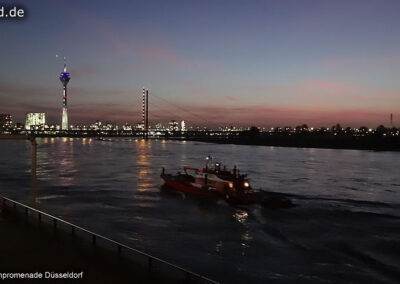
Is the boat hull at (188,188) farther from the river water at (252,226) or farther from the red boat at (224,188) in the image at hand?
the river water at (252,226)

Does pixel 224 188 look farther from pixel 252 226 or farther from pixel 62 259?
pixel 62 259

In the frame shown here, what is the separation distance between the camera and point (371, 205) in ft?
101

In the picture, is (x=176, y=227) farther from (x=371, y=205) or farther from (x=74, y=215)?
(x=371, y=205)

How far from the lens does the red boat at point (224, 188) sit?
30.0 m

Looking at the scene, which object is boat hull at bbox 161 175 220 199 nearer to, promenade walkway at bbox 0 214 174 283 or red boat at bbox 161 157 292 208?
red boat at bbox 161 157 292 208

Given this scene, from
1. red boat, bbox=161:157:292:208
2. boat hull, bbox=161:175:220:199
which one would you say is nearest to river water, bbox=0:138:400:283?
red boat, bbox=161:157:292:208

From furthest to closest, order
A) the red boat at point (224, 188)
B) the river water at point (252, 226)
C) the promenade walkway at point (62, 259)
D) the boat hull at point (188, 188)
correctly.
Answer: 1. the boat hull at point (188, 188)
2. the red boat at point (224, 188)
3. the river water at point (252, 226)
4. the promenade walkway at point (62, 259)

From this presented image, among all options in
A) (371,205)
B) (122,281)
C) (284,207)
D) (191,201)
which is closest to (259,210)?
(284,207)

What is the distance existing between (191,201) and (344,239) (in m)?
14.2

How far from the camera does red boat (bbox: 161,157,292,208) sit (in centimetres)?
3002

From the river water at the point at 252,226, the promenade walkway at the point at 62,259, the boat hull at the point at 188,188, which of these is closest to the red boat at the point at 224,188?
the boat hull at the point at 188,188

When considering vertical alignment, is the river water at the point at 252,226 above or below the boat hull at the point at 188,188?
below

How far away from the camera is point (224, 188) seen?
107 ft

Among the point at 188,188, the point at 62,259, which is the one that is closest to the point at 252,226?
the point at 188,188
